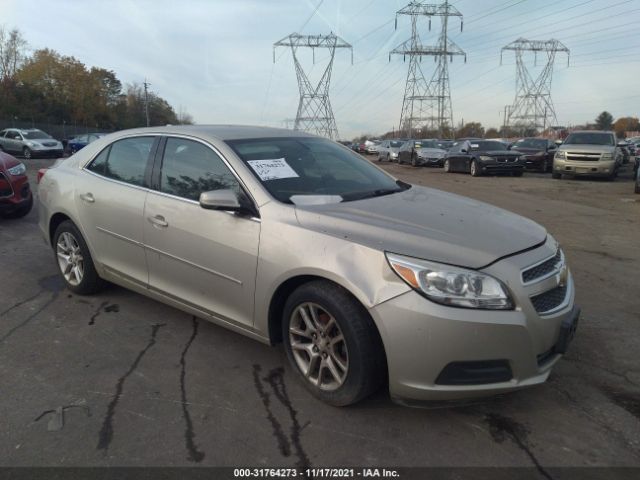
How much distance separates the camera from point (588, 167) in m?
17.2

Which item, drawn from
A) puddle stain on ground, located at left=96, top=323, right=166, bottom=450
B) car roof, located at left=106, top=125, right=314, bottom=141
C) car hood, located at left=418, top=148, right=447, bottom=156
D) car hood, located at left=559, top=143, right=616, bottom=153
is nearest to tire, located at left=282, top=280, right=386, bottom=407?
puddle stain on ground, located at left=96, top=323, right=166, bottom=450

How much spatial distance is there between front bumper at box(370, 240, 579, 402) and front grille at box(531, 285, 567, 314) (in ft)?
0.16

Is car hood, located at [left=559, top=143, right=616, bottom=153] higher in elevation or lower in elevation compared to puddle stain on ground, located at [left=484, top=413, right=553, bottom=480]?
higher

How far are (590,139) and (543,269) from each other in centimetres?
1767

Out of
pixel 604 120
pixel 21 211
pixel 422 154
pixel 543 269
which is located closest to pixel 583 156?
pixel 422 154

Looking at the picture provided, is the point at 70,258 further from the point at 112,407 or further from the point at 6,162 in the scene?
the point at 6,162

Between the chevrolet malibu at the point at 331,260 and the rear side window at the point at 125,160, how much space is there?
0.02 m

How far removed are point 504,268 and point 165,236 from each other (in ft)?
7.68

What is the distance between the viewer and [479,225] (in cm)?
307

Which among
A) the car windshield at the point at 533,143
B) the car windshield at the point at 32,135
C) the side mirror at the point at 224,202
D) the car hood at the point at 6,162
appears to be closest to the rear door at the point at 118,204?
the side mirror at the point at 224,202

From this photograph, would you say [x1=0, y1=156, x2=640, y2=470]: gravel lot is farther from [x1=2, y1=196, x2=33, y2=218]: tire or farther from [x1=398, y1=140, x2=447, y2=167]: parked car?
[x1=398, y1=140, x2=447, y2=167]: parked car

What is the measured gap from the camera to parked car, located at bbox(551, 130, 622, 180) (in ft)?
55.9

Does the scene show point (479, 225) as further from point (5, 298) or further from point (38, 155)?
point (38, 155)

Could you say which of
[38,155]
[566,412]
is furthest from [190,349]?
[38,155]
